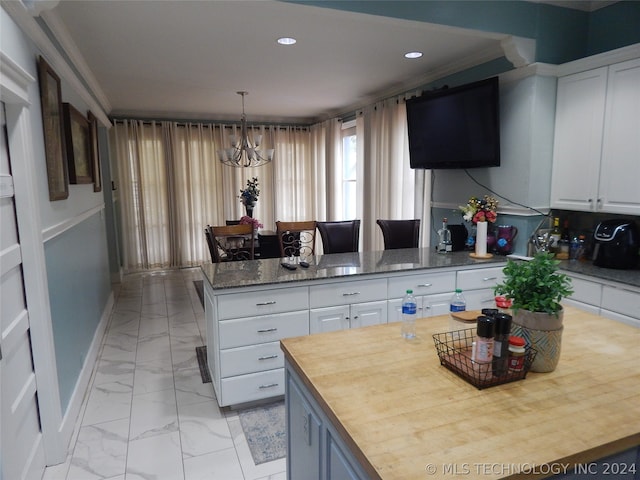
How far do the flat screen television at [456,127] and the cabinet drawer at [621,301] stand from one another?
130 cm

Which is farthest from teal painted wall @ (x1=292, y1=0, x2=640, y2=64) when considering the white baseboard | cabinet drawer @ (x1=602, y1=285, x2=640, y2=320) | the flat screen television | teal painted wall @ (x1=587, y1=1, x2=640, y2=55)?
the white baseboard

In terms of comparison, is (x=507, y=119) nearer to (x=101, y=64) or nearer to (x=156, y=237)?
(x=101, y=64)

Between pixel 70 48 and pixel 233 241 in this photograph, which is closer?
pixel 70 48

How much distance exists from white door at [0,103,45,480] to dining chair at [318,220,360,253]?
2313 mm

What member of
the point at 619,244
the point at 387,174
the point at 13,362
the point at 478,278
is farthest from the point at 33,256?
the point at 387,174

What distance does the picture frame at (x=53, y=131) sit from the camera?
7.28ft

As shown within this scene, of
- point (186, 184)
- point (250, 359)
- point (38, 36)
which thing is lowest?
point (250, 359)

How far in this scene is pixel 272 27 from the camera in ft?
9.37

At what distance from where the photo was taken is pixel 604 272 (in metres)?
2.72

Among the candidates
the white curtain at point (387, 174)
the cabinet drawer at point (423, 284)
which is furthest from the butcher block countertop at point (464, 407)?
the white curtain at point (387, 174)

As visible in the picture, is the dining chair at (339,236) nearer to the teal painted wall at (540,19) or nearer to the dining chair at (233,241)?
the dining chair at (233,241)

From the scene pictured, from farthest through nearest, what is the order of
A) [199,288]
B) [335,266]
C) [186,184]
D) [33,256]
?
1. [186,184]
2. [199,288]
3. [335,266]
4. [33,256]

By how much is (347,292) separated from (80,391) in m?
1.92

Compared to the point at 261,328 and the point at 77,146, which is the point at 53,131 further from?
the point at 261,328
